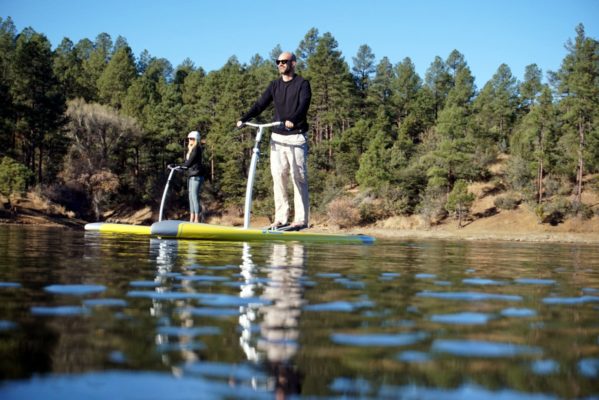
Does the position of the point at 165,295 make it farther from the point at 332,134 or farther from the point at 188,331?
the point at 332,134

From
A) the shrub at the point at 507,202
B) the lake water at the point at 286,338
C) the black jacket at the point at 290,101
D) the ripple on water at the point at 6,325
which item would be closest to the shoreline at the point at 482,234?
the shrub at the point at 507,202

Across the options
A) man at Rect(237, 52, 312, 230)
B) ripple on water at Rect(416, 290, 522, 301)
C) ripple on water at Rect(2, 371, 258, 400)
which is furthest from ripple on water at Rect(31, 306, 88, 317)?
man at Rect(237, 52, 312, 230)

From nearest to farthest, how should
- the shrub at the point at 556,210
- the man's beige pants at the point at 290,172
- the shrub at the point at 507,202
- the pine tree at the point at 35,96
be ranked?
the man's beige pants at the point at 290,172, the shrub at the point at 556,210, the pine tree at the point at 35,96, the shrub at the point at 507,202

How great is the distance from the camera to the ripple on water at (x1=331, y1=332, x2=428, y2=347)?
2.13 metres

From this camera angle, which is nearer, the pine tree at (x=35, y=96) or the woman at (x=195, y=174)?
the woman at (x=195, y=174)

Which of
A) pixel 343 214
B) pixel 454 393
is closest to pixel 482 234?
pixel 343 214

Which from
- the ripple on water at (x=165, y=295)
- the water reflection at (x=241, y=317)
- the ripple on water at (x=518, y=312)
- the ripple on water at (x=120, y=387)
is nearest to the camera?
the ripple on water at (x=120, y=387)

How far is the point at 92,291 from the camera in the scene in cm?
329

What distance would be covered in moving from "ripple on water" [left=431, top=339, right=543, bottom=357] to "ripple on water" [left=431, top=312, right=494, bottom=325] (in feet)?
1.36

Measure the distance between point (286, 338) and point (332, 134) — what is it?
6719 centimetres

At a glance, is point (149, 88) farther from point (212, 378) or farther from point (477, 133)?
point (212, 378)

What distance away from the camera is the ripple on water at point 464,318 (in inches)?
105

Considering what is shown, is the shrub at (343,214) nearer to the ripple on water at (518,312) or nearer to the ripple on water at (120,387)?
the ripple on water at (518,312)

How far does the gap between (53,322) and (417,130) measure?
6910 centimetres
